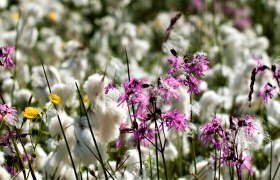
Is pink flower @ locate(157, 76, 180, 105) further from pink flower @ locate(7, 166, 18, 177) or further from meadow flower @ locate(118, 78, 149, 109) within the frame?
pink flower @ locate(7, 166, 18, 177)

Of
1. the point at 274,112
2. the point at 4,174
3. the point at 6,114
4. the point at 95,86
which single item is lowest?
the point at 4,174

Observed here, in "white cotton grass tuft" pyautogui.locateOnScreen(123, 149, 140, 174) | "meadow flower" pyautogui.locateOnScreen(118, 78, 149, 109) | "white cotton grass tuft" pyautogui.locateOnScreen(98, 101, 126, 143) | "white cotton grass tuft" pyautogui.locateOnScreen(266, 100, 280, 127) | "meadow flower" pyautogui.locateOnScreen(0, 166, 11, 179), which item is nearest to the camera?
"meadow flower" pyautogui.locateOnScreen(118, 78, 149, 109)

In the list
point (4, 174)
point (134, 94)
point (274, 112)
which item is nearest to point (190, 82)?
point (134, 94)

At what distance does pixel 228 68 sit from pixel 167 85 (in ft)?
9.11

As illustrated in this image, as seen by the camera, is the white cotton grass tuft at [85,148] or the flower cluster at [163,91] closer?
the flower cluster at [163,91]

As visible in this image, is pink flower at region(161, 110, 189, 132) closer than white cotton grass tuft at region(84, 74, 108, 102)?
Yes

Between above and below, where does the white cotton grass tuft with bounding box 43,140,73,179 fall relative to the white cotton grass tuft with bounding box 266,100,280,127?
below

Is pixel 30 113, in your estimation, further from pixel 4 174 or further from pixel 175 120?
pixel 175 120

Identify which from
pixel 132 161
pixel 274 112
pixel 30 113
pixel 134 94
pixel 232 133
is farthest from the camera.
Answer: pixel 274 112

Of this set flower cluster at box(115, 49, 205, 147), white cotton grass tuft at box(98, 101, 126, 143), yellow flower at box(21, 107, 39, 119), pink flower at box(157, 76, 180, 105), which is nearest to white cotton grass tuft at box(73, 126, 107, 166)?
white cotton grass tuft at box(98, 101, 126, 143)

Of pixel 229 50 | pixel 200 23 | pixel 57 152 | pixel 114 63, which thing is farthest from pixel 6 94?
pixel 200 23

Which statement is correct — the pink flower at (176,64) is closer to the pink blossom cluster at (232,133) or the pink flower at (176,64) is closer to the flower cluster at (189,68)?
the flower cluster at (189,68)

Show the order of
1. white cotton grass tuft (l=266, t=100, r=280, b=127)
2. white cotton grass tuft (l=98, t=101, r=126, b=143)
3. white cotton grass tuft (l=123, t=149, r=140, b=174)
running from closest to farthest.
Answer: white cotton grass tuft (l=98, t=101, r=126, b=143) → white cotton grass tuft (l=123, t=149, r=140, b=174) → white cotton grass tuft (l=266, t=100, r=280, b=127)

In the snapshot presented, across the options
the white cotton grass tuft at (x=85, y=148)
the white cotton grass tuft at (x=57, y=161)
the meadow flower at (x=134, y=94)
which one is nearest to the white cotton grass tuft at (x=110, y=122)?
the white cotton grass tuft at (x=85, y=148)
